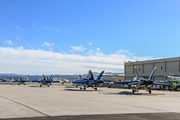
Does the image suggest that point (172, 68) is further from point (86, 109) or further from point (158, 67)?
point (86, 109)

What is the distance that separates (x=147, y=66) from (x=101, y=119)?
6796cm

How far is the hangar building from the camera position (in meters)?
63.4

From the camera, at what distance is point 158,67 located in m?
70.4

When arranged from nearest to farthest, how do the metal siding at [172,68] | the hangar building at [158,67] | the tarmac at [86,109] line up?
the tarmac at [86,109]
the metal siding at [172,68]
the hangar building at [158,67]

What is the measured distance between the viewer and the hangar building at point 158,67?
63422 mm

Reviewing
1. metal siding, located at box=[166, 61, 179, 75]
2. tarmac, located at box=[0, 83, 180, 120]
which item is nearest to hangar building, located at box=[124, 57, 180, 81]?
metal siding, located at box=[166, 61, 179, 75]

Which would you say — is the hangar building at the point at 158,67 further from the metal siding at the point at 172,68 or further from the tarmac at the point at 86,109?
the tarmac at the point at 86,109

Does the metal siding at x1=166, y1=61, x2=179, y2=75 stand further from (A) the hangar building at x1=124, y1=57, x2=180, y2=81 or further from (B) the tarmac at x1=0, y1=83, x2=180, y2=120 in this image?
(B) the tarmac at x1=0, y1=83, x2=180, y2=120

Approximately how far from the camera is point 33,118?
10.6 m

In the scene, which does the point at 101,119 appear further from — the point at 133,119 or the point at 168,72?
the point at 168,72

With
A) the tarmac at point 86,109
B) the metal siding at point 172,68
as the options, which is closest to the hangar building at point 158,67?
the metal siding at point 172,68

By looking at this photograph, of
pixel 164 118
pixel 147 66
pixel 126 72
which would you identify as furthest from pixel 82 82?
pixel 126 72

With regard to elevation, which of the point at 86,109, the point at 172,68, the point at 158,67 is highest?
the point at 158,67

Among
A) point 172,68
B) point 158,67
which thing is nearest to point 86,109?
point 172,68
